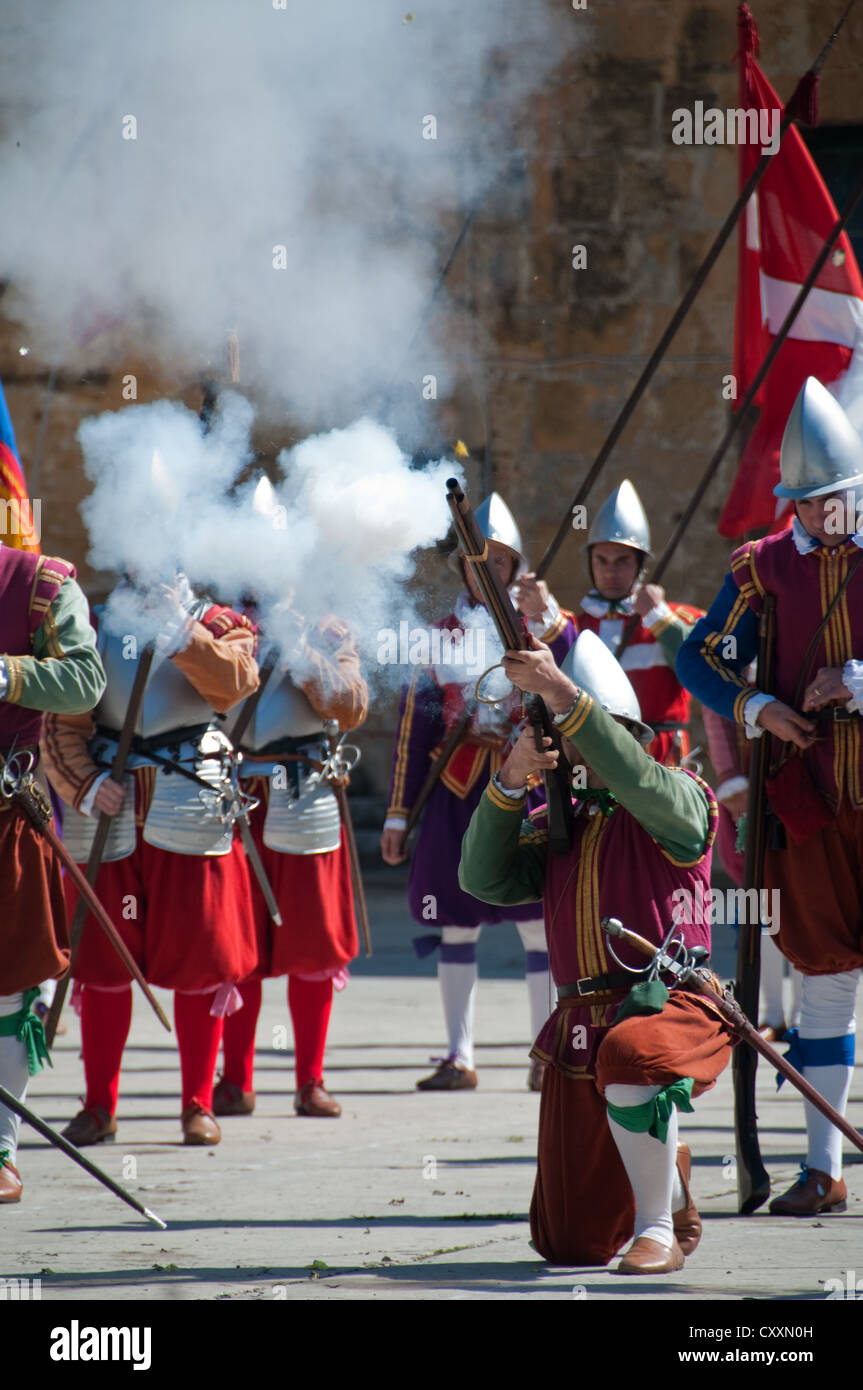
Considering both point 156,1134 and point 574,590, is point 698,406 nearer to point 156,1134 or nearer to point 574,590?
point 574,590

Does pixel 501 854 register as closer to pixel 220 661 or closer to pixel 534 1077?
pixel 220 661

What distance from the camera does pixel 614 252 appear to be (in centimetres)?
1122

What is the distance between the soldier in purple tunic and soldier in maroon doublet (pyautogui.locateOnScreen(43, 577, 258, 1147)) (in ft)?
2.68

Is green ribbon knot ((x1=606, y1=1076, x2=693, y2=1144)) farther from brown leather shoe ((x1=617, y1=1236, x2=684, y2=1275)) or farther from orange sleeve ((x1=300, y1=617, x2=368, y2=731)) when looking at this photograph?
orange sleeve ((x1=300, y1=617, x2=368, y2=731))

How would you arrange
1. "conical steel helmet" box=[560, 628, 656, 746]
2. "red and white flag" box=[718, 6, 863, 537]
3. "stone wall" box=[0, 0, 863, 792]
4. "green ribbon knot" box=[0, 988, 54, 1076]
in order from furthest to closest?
"stone wall" box=[0, 0, 863, 792] → "red and white flag" box=[718, 6, 863, 537] → "green ribbon knot" box=[0, 988, 54, 1076] → "conical steel helmet" box=[560, 628, 656, 746]

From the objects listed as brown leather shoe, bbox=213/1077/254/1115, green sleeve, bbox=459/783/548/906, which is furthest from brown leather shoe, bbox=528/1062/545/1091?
green sleeve, bbox=459/783/548/906

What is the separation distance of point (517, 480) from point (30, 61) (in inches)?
231

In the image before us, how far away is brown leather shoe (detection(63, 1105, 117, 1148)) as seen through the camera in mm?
5414

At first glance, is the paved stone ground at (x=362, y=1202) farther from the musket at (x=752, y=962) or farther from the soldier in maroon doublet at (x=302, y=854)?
the soldier in maroon doublet at (x=302, y=854)

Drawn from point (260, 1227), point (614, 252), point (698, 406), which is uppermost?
point (614, 252)

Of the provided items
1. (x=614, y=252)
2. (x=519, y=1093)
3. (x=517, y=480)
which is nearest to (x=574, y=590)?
(x=517, y=480)

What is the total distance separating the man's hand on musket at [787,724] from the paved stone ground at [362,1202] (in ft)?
3.71

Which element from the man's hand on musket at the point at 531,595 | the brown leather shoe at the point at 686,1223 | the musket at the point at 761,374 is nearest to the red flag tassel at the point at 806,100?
the musket at the point at 761,374

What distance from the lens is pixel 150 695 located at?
18.5 feet
